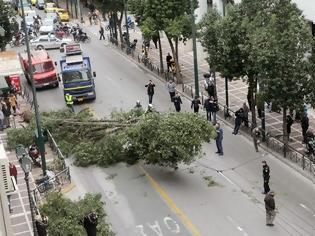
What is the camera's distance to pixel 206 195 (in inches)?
959

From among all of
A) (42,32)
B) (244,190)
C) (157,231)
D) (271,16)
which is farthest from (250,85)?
(42,32)

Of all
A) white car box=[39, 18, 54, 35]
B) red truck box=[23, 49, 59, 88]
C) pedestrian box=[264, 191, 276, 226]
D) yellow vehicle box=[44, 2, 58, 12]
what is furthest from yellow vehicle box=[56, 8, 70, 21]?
pedestrian box=[264, 191, 276, 226]

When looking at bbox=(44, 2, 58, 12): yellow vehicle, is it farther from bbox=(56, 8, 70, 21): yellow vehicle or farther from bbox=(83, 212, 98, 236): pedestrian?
bbox=(83, 212, 98, 236): pedestrian

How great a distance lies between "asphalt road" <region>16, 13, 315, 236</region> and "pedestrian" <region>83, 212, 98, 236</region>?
10.1 feet

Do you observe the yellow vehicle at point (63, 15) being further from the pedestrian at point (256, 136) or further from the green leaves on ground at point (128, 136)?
the pedestrian at point (256, 136)

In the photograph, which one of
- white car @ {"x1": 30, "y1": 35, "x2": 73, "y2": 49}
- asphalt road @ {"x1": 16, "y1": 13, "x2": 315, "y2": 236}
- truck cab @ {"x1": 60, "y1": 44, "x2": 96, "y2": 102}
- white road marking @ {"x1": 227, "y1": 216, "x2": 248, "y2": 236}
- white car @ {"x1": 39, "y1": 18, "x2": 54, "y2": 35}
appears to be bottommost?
white road marking @ {"x1": 227, "y1": 216, "x2": 248, "y2": 236}

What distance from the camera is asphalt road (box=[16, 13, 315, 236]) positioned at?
22.0m

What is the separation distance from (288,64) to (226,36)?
4971 millimetres

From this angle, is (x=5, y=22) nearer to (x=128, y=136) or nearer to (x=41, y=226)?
(x=128, y=136)

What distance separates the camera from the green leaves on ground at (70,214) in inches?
781

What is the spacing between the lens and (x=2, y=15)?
3634 centimetres

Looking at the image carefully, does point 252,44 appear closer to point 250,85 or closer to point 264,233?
point 250,85

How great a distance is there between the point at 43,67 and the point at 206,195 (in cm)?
2008

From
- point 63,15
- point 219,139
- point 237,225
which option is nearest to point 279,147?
point 219,139
